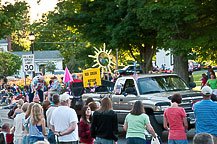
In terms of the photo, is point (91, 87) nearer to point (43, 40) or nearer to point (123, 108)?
point (123, 108)

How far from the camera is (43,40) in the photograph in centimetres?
8912

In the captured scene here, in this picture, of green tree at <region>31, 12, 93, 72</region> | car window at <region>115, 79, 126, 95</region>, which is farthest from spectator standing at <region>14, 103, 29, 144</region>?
green tree at <region>31, 12, 93, 72</region>

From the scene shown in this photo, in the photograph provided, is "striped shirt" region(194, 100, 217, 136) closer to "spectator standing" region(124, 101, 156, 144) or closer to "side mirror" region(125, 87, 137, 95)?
"spectator standing" region(124, 101, 156, 144)

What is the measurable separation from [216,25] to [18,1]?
10.5 m

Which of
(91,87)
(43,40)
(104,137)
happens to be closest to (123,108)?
(91,87)

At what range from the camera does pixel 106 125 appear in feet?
28.5

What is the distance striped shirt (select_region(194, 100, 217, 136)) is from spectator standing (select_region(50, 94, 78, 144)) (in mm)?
2349

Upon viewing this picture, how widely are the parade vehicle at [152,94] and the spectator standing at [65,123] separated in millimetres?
4872

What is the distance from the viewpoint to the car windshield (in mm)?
14586

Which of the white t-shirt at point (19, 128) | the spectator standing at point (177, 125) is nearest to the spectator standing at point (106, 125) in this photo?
the spectator standing at point (177, 125)

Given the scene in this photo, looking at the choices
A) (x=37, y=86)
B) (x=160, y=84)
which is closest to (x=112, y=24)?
(x=37, y=86)

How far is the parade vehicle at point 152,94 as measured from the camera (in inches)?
523

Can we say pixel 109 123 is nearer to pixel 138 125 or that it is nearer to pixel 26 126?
pixel 138 125

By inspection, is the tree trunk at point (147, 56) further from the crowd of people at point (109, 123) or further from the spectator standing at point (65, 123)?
the spectator standing at point (65, 123)
